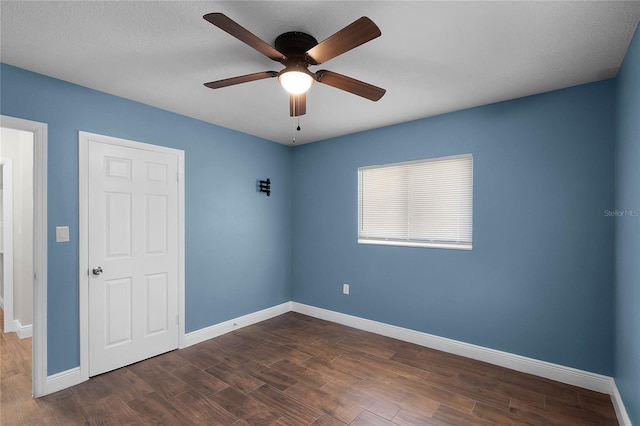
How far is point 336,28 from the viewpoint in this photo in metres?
1.81

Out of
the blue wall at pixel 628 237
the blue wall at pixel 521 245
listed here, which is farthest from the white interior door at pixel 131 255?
the blue wall at pixel 628 237

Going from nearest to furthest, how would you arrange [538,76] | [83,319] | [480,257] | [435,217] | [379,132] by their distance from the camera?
[538,76] < [83,319] < [480,257] < [435,217] < [379,132]

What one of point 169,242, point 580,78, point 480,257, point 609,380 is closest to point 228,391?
point 169,242

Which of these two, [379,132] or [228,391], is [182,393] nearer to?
[228,391]

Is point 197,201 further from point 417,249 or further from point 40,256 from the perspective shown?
point 417,249

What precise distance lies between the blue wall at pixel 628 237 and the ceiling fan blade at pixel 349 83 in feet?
4.91

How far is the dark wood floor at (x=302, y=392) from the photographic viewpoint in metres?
2.17

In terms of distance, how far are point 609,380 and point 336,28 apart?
341 centimetres

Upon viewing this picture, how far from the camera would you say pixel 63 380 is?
250 cm

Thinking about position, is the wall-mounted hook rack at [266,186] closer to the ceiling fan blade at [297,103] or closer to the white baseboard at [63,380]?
the ceiling fan blade at [297,103]

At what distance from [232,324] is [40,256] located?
2106 millimetres

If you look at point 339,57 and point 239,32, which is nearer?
point 239,32

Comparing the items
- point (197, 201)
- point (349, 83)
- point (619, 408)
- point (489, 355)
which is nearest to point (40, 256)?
point (197, 201)

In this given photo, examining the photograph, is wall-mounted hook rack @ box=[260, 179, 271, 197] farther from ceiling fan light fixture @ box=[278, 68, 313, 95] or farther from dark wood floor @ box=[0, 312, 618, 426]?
ceiling fan light fixture @ box=[278, 68, 313, 95]
